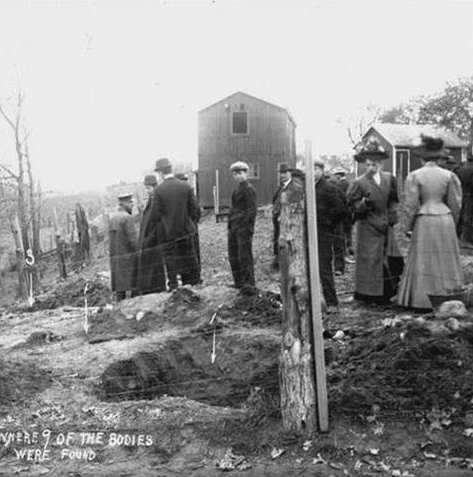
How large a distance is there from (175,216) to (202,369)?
2823 mm

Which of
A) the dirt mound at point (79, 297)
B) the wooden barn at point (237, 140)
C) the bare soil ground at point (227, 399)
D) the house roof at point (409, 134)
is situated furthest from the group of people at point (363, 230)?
the house roof at point (409, 134)

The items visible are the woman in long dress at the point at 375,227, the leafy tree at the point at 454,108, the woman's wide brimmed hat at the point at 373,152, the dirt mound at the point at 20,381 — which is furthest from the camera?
the leafy tree at the point at 454,108

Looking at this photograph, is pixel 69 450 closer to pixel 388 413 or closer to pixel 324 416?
pixel 324 416

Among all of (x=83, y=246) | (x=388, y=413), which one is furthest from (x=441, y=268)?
(x=83, y=246)

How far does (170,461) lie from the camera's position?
4305 millimetres

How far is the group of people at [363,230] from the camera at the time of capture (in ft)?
23.9

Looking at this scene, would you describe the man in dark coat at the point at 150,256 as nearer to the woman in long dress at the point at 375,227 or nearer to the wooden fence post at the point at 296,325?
the woman in long dress at the point at 375,227

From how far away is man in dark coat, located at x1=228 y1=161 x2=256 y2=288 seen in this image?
849 centimetres

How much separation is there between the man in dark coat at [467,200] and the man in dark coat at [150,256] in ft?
17.8

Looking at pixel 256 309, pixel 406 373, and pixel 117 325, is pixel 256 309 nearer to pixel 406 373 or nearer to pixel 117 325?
pixel 117 325

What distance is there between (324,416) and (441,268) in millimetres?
3463

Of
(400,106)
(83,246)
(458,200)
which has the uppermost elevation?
(400,106)

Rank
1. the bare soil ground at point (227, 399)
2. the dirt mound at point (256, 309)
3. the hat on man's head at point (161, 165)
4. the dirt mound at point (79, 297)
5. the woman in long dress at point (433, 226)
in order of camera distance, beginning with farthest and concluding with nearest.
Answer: the dirt mound at point (79, 297) < the hat on man's head at point (161, 165) < the dirt mound at point (256, 309) < the woman in long dress at point (433, 226) < the bare soil ground at point (227, 399)

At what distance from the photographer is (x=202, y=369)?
6.88 meters
